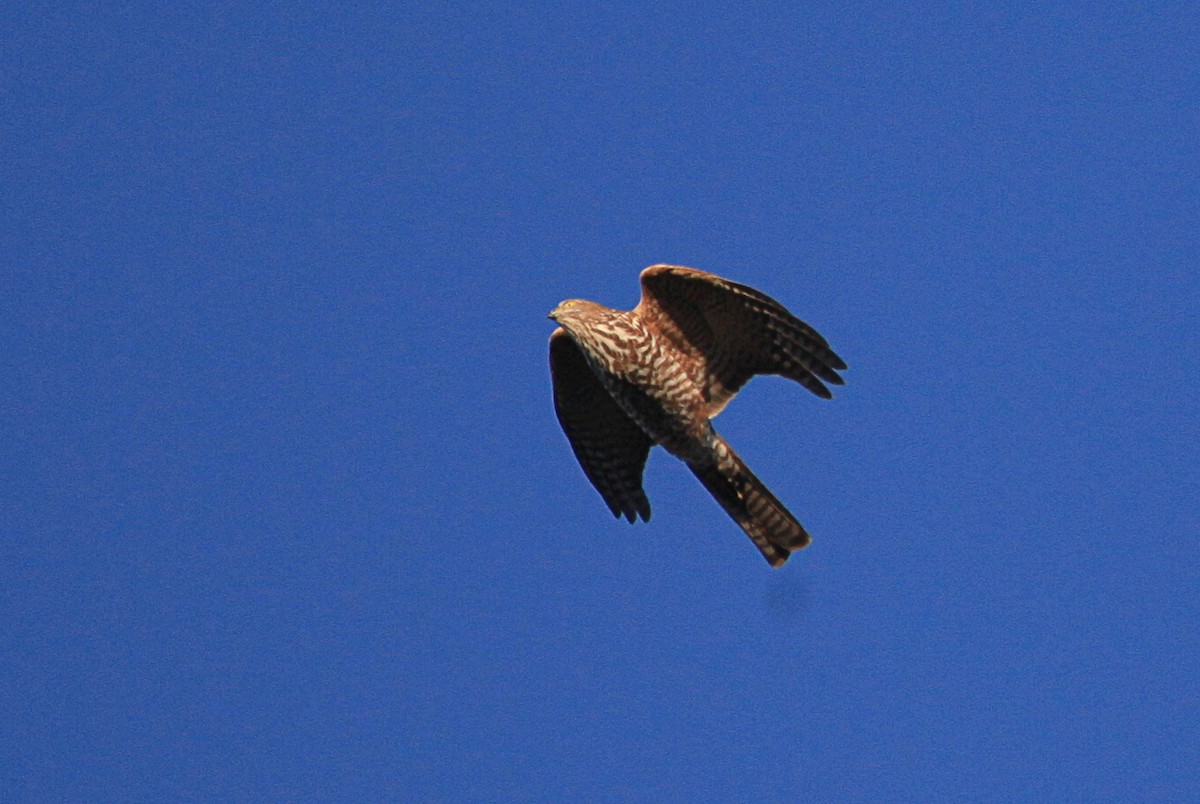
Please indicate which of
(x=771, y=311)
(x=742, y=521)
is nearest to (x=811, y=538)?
(x=742, y=521)

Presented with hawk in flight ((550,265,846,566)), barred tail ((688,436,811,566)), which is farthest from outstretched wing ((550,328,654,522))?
barred tail ((688,436,811,566))

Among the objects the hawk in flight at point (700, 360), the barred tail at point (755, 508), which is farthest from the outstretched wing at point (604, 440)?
the barred tail at point (755, 508)

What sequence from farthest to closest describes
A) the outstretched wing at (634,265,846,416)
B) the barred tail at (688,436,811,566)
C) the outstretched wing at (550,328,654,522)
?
the outstretched wing at (550,328,654,522)
the barred tail at (688,436,811,566)
the outstretched wing at (634,265,846,416)

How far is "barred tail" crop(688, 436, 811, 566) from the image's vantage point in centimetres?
1756

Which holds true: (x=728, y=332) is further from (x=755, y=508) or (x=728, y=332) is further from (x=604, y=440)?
(x=604, y=440)

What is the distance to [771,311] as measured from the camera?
17.2 meters

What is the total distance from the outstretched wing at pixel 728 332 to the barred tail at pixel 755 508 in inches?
18.1

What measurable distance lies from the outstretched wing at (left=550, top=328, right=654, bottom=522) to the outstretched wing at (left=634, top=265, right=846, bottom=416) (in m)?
1.00

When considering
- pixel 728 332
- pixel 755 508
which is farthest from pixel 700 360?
pixel 755 508

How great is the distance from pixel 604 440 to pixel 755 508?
1582 mm

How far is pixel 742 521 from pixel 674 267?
2172 mm

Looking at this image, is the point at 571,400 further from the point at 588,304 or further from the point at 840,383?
the point at 840,383

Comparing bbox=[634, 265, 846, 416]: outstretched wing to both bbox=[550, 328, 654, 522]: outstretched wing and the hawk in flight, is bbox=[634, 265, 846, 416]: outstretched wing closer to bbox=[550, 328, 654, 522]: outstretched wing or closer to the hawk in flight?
the hawk in flight

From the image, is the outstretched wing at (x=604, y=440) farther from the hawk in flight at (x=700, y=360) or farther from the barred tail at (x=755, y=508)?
the barred tail at (x=755, y=508)
